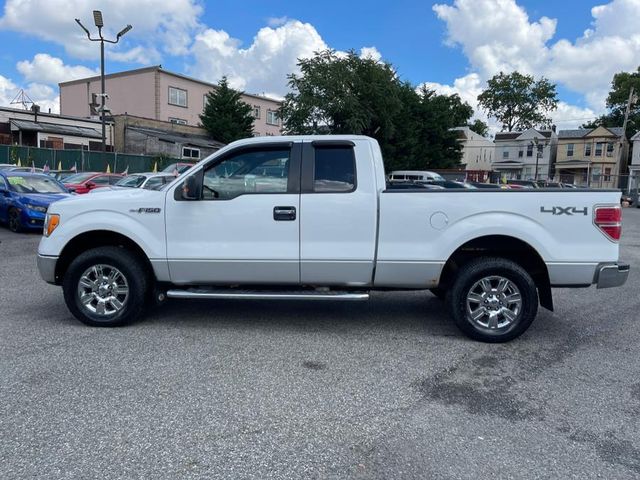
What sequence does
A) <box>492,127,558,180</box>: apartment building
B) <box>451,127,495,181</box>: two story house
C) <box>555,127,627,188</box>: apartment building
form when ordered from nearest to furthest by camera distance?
<box>555,127,627,188</box>: apartment building → <box>492,127,558,180</box>: apartment building → <box>451,127,495,181</box>: two story house

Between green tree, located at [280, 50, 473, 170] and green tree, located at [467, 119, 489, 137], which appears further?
green tree, located at [467, 119, 489, 137]

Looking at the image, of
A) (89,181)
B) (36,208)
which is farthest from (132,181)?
(36,208)

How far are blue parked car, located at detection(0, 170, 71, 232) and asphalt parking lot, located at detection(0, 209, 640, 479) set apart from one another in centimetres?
747

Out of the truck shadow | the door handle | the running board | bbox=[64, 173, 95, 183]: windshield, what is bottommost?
the truck shadow

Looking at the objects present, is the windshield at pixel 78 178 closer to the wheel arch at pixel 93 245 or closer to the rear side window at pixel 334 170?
the wheel arch at pixel 93 245

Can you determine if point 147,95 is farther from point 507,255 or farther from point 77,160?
point 507,255

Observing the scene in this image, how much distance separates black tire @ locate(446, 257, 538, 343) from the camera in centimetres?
518

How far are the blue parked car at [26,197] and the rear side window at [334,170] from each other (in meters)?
A: 9.72

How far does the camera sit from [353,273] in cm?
529

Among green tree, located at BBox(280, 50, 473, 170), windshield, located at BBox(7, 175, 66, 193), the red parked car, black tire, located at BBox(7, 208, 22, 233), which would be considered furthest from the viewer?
green tree, located at BBox(280, 50, 473, 170)

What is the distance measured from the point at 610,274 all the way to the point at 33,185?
13.8 m

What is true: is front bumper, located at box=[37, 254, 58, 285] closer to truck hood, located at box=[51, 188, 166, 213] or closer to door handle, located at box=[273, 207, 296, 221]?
truck hood, located at box=[51, 188, 166, 213]

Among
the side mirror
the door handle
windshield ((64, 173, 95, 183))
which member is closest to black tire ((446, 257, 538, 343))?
the door handle

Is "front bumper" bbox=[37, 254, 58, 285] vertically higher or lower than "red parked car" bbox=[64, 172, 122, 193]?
lower
